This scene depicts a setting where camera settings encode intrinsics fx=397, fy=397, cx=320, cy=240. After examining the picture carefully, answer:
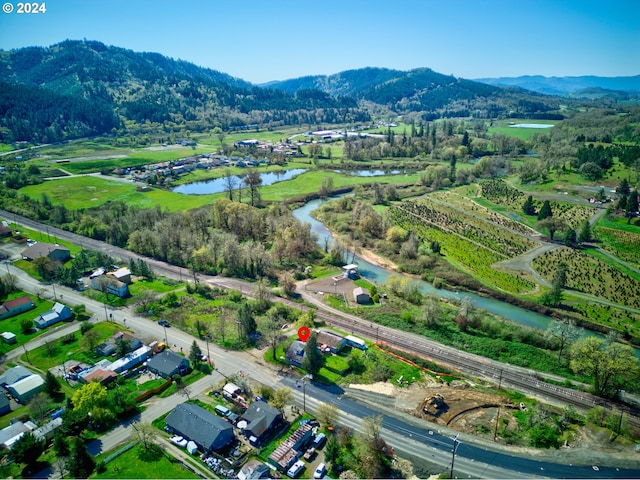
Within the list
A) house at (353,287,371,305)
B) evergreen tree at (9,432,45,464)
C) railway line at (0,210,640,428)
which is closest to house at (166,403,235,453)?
evergreen tree at (9,432,45,464)

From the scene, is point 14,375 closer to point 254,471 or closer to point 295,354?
point 254,471

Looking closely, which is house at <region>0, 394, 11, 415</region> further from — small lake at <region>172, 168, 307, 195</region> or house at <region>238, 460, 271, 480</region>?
small lake at <region>172, 168, 307, 195</region>

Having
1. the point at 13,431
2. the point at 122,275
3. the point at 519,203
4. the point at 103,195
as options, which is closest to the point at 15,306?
the point at 122,275

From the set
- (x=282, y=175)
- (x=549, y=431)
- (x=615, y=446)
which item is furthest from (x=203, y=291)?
(x=282, y=175)

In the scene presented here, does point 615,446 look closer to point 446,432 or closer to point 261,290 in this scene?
point 446,432

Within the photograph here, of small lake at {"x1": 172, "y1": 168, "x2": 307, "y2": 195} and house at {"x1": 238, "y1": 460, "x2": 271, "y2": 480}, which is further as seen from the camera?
small lake at {"x1": 172, "y1": 168, "x2": 307, "y2": 195}
